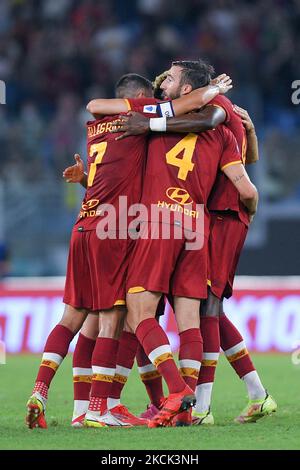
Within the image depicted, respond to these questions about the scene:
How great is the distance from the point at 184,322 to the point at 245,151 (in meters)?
1.30

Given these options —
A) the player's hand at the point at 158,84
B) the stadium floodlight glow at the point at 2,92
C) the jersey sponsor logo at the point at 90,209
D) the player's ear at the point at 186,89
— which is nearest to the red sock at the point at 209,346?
the jersey sponsor logo at the point at 90,209

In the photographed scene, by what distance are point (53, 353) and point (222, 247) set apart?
4.03ft

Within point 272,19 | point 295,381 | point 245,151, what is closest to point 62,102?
point 272,19

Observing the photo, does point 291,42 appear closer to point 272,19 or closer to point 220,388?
point 272,19

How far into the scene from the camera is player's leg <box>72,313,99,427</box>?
6.64m

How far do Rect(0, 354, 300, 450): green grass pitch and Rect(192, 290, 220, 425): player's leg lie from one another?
211 mm

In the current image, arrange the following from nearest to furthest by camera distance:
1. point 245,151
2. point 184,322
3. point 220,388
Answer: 1. point 184,322
2. point 245,151
3. point 220,388

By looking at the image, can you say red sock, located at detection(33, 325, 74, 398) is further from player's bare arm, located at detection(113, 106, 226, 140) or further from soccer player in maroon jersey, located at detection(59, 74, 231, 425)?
player's bare arm, located at detection(113, 106, 226, 140)

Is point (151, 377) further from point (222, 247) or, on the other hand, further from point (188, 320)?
point (222, 247)

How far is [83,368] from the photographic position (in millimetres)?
6707

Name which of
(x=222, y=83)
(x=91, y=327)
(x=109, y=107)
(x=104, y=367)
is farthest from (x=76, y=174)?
(x=104, y=367)

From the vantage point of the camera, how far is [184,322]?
20.7 ft

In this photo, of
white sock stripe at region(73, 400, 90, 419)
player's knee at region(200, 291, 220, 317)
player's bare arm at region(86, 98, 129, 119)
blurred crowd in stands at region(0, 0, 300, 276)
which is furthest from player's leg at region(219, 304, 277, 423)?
blurred crowd in stands at region(0, 0, 300, 276)

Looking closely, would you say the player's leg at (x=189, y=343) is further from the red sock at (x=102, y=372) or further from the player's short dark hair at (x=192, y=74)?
the player's short dark hair at (x=192, y=74)
